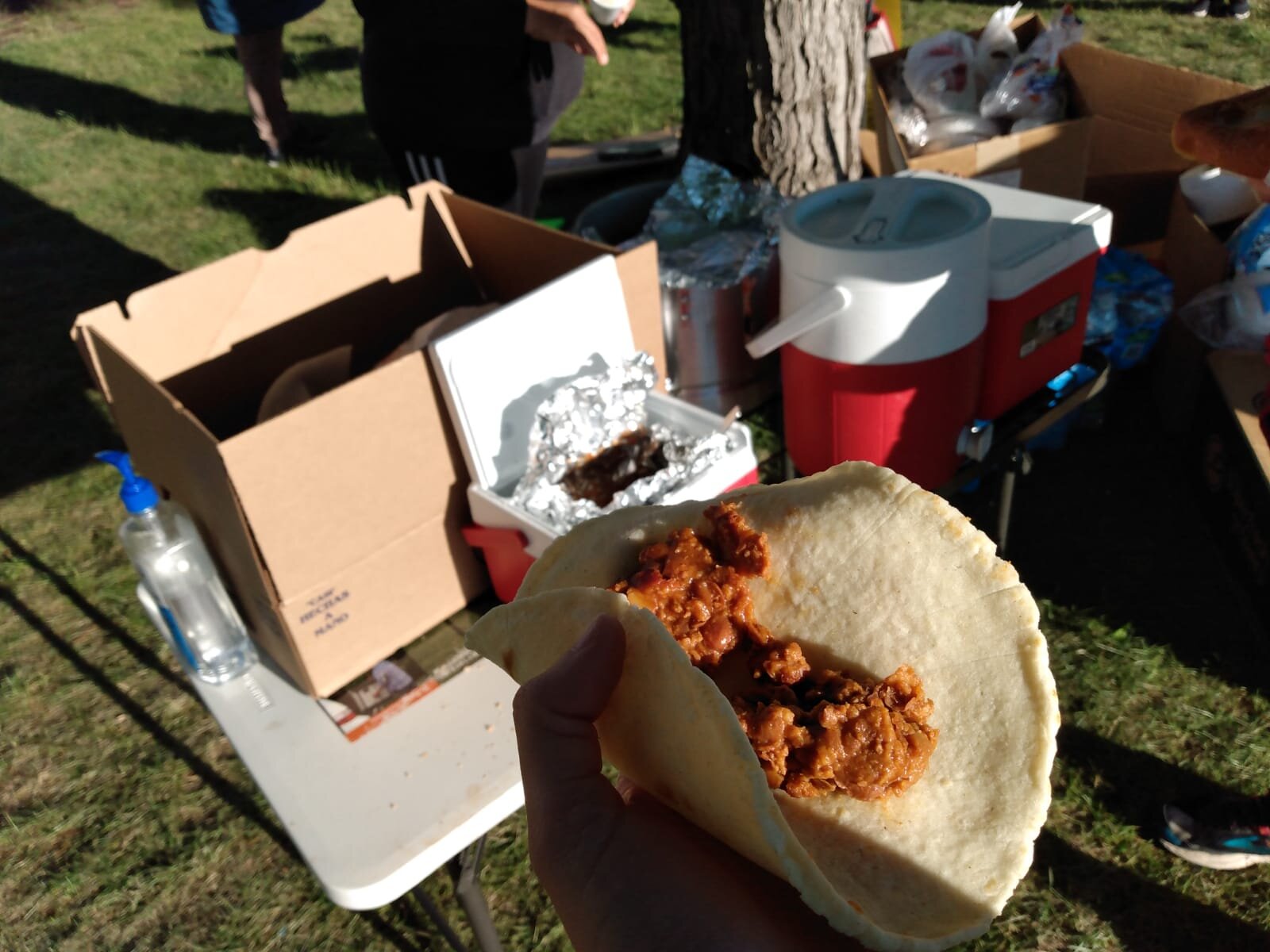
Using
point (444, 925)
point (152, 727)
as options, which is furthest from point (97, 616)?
point (444, 925)

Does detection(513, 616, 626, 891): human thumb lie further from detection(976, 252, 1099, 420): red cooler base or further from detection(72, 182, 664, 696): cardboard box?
detection(976, 252, 1099, 420): red cooler base

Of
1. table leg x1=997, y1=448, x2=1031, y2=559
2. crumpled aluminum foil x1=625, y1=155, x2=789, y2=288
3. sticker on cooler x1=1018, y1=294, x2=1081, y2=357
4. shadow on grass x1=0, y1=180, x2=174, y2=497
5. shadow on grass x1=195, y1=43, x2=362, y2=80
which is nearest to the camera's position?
sticker on cooler x1=1018, y1=294, x2=1081, y2=357

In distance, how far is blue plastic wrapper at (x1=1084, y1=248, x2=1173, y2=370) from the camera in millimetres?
3084

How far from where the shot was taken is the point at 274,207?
577 cm

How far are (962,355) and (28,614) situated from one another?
3213 mm

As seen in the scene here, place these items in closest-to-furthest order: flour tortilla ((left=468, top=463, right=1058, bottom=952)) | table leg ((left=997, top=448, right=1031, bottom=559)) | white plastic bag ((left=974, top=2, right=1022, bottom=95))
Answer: flour tortilla ((left=468, top=463, right=1058, bottom=952)) → table leg ((left=997, top=448, right=1031, bottom=559)) → white plastic bag ((left=974, top=2, right=1022, bottom=95))

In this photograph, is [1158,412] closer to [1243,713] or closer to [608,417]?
[1243,713]

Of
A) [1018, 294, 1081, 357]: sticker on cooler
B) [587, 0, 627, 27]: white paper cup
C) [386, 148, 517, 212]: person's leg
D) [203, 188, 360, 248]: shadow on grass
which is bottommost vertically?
[203, 188, 360, 248]: shadow on grass

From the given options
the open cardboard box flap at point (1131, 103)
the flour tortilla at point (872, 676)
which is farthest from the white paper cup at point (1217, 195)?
the flour tortilla at point (872, 676)

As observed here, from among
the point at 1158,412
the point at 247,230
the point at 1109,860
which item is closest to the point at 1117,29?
the point at 1158,412

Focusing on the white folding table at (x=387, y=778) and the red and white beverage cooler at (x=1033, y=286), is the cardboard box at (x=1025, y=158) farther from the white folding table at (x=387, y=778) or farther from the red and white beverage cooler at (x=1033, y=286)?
the white folding table at (x=387, y=778)

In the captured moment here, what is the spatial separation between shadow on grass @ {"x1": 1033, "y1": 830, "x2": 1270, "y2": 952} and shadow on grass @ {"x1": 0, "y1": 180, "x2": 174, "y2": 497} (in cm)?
395

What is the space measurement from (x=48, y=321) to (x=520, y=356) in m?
4.36

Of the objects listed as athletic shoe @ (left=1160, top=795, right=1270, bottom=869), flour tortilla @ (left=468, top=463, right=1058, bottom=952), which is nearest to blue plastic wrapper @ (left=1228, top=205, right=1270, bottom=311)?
athletic shoe @ (left=1160, top=795, right=1270, bottom=869)
